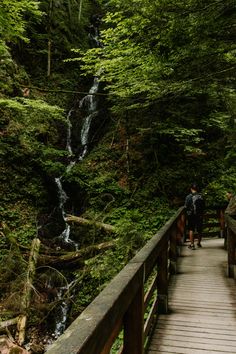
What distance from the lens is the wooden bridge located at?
1545mm

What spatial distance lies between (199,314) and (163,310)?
0.52 metres

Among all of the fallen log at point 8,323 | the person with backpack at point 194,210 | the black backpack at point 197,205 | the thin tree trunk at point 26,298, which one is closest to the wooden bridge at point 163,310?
the person with backpack at point 194,210

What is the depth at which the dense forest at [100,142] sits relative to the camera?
658cm

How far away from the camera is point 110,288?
2074mm

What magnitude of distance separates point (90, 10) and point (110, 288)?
32.2 m

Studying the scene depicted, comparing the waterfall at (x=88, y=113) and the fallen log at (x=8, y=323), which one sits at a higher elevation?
the waterfall at (x=88, y=113)

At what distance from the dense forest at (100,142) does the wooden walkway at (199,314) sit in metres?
2.43

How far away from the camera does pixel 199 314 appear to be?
15.9 feet

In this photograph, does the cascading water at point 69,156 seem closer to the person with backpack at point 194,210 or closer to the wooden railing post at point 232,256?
the person with backpack at point 194,210

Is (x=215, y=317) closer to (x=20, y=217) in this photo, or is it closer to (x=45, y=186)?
(x=20, y=217)

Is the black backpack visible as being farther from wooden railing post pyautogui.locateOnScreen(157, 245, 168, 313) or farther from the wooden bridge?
wooden railing post pyautogui.locateOnScreen(157, 245, 168, 313)

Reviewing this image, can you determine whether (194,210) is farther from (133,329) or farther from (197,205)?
(133,329)

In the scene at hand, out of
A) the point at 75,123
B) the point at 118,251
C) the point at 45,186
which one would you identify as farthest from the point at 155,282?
the point at 75,123

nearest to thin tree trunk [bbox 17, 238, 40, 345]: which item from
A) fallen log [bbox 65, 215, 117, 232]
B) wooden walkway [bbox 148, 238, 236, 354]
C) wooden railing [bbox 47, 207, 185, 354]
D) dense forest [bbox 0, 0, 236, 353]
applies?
dense forest [bbox 0, 0, 236, 353]
